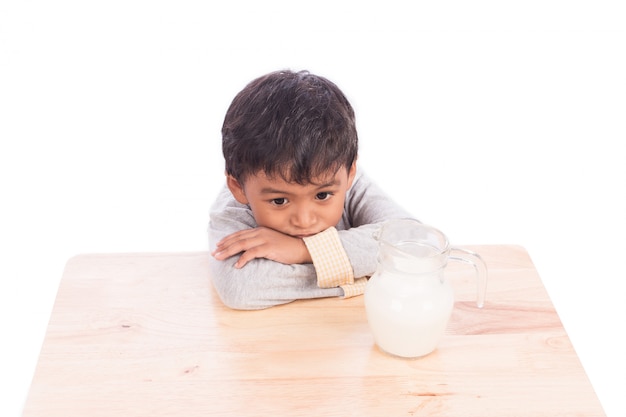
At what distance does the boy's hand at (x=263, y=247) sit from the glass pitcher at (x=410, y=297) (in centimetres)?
20

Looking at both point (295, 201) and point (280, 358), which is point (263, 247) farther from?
point (280, 358)

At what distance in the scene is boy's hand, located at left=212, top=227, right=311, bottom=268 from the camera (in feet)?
5.13

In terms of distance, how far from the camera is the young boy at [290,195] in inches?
58.8

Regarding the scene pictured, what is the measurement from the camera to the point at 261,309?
156cm

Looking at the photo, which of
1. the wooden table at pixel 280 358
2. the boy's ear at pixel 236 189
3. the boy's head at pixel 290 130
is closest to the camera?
the wooden table at pixel 280 358

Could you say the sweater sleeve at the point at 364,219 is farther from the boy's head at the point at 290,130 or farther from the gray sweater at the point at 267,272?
the boy's head at the point at 290,130

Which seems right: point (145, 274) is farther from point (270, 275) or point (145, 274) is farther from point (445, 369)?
point (445, 369)

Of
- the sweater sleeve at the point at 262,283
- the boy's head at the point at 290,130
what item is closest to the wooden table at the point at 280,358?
the sweater sleeve at the point at 262,283

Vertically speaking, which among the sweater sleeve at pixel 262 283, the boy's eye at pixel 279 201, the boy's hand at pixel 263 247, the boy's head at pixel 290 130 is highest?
the boy's head at pixel 290 130

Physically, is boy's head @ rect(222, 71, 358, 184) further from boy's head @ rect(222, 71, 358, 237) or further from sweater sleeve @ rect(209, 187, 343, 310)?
sweater sleeve @ rect(209, 187, 343, 310)

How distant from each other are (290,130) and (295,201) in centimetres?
13

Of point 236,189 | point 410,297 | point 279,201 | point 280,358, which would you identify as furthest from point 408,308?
point 236,189

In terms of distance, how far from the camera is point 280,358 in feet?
4.68

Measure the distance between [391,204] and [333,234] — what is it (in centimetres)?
18
